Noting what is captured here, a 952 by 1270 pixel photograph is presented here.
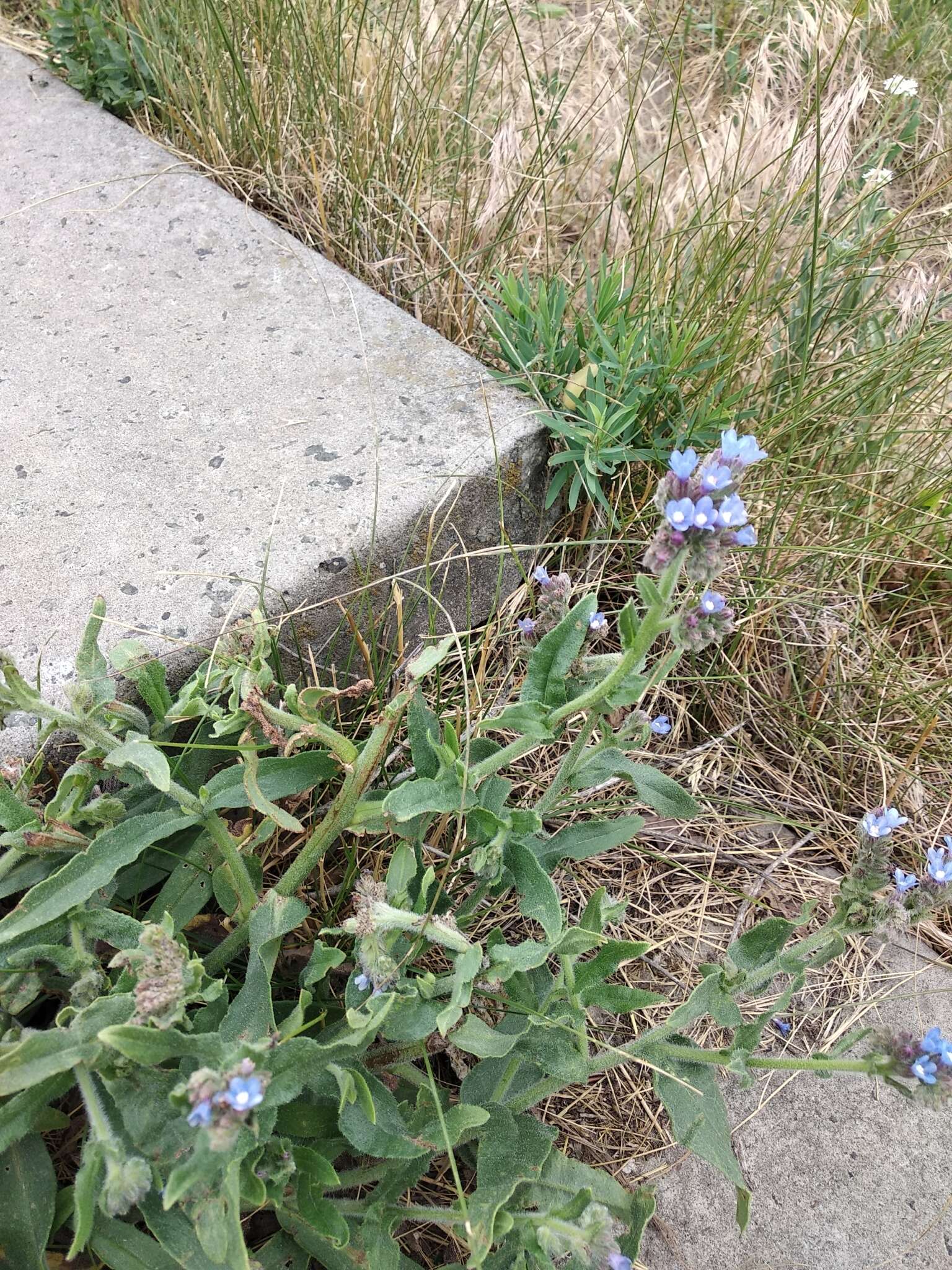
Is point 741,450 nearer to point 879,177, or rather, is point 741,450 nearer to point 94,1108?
point 94,1108

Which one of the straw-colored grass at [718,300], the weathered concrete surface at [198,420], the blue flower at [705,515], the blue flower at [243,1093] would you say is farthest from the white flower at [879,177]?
the blue flower at [243,1093]

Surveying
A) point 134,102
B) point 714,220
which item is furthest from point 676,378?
point 134,102

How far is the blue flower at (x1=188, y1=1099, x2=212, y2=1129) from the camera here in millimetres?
1155

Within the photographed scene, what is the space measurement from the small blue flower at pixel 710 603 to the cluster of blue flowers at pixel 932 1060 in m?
0.61

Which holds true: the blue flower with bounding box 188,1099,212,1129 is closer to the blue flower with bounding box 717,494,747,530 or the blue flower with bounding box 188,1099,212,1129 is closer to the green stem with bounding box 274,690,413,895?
the green stem with bounding box 274,690,413,895

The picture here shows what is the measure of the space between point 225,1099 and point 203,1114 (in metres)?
0.03

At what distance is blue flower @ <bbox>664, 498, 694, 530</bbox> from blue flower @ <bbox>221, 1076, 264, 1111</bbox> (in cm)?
82

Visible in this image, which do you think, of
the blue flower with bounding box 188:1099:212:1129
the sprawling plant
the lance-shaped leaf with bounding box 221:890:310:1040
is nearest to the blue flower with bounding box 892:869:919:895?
the sprawling plant

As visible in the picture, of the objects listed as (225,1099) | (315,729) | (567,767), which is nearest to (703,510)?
(567,767)

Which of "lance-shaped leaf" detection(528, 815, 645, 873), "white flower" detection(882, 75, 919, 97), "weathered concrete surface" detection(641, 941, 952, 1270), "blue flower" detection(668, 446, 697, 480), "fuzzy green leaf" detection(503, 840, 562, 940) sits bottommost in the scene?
"weathered concrete surface" detection(641, 941, 952, 1270)

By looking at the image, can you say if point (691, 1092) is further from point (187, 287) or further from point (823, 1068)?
point (187, 287)

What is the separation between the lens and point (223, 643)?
1.84 meters

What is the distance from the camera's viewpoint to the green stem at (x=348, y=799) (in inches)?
62.1

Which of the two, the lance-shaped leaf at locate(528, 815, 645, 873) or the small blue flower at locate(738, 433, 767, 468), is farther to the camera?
the lance-shaped leaf at locate(528, 815, 645, 873)
